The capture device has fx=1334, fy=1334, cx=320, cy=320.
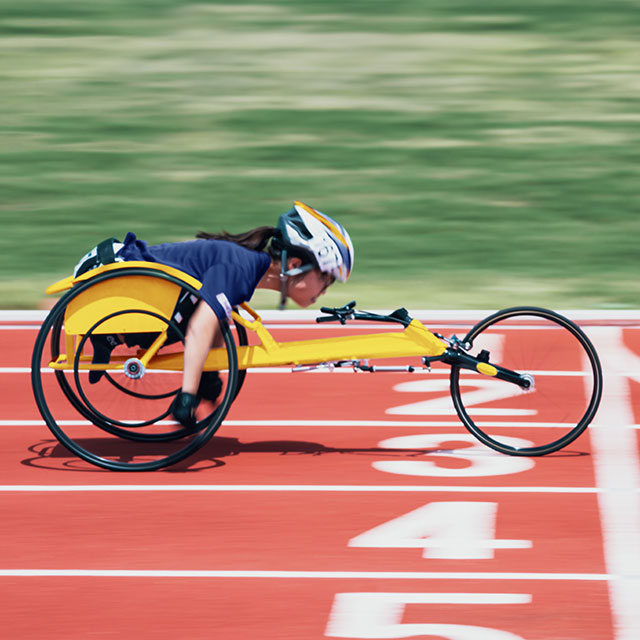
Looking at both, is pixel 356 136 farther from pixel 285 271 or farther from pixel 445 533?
pixel 445 533

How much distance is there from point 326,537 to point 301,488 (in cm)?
73

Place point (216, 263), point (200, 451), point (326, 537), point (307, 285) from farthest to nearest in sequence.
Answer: point (200, 451) < point (307, 285) < point (216, 263) < point (326, 537)

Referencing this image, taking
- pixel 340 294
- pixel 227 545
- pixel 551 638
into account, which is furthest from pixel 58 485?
pixel 340 294

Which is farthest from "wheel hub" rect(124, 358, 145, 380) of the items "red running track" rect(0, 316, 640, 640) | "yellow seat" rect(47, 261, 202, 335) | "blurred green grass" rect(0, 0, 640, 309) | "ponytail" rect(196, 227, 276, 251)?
"blurred green grass" rect(0, 0, 640, 309)

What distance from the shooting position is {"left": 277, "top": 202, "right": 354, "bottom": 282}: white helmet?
22.1 feet

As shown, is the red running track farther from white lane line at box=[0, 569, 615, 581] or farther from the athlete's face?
the athlete's face

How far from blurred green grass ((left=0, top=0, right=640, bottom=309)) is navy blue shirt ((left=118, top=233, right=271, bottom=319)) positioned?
161 inches

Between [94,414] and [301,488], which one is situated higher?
[94,414]

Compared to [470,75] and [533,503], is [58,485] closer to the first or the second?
[533,503]

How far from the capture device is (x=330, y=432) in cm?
756

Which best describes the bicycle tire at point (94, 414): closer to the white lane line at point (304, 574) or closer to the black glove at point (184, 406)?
the black glove at point (184, 406)

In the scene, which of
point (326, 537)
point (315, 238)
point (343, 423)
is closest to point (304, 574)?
point (326, 537)

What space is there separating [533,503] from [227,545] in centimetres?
149

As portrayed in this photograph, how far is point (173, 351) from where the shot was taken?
22.0 feet
